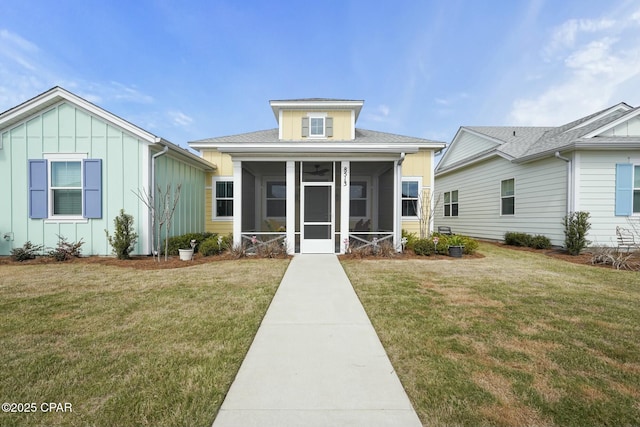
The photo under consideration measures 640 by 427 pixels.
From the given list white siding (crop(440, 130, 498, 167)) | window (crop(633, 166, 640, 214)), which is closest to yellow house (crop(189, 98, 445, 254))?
white siding (crop(440, 130, 498, 167))

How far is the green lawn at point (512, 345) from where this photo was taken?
2.15 m

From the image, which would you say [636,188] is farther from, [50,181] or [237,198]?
[50,181]

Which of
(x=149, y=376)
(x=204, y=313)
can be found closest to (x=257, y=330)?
(x=204, y=313)

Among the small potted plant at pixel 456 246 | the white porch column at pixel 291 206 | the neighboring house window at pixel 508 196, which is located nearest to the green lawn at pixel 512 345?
the small potted plant at pixel 456 246

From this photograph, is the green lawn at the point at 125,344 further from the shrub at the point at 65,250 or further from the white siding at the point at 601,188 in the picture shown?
the white siding at the point at 601,188

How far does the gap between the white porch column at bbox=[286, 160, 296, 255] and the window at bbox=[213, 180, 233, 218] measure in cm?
420

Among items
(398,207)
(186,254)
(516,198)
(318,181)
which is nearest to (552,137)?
(516,198)

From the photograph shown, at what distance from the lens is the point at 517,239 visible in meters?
11.5

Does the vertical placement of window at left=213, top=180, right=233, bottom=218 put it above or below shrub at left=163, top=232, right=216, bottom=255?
above

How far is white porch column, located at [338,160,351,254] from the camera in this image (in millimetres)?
9078

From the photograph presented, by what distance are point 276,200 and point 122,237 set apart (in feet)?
20.4

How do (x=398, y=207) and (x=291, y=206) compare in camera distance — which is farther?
(x=398, y=207)

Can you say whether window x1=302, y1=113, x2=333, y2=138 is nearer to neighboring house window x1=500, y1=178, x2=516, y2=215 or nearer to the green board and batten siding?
the green board and batten siding

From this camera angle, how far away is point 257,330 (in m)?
3.54
